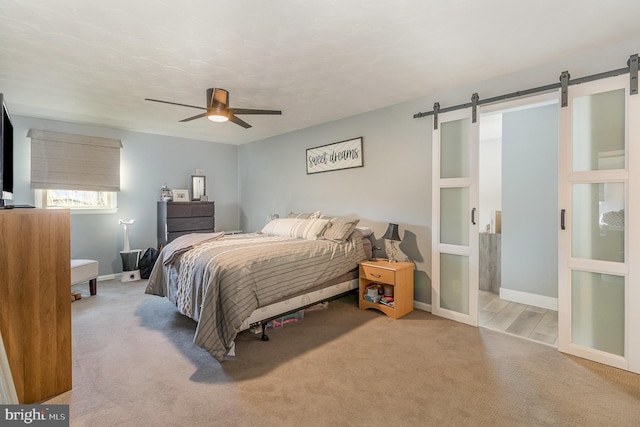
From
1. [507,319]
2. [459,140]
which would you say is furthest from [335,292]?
[459,140]

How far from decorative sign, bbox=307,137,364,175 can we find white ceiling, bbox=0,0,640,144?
72 centimetres

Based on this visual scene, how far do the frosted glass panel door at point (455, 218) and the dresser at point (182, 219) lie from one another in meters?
3.86

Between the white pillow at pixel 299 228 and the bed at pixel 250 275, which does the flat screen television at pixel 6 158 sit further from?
the white pillow at pixel 299 228

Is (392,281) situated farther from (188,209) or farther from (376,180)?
(188,209)

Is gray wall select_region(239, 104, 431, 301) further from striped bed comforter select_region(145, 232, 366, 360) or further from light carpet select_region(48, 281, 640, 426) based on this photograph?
light carpet select_region(48, 281, 640, 426)

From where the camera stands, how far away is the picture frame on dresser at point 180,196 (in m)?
5.35

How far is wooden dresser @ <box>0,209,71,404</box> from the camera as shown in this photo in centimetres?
178

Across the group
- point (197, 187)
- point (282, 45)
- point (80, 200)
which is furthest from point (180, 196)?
point (282, 45)

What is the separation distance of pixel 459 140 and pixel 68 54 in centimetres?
362

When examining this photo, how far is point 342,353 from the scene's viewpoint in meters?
2.52

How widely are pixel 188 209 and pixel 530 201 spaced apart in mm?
5030

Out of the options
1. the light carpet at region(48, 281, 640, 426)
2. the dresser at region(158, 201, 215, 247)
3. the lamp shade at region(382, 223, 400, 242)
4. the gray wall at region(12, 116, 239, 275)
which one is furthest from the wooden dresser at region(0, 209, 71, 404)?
the gray wall at region(12, 116, 239, 275)

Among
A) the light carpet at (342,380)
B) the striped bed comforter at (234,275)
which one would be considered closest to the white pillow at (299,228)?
the striped bed comforter at (234,275)

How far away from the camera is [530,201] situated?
3.75 m
